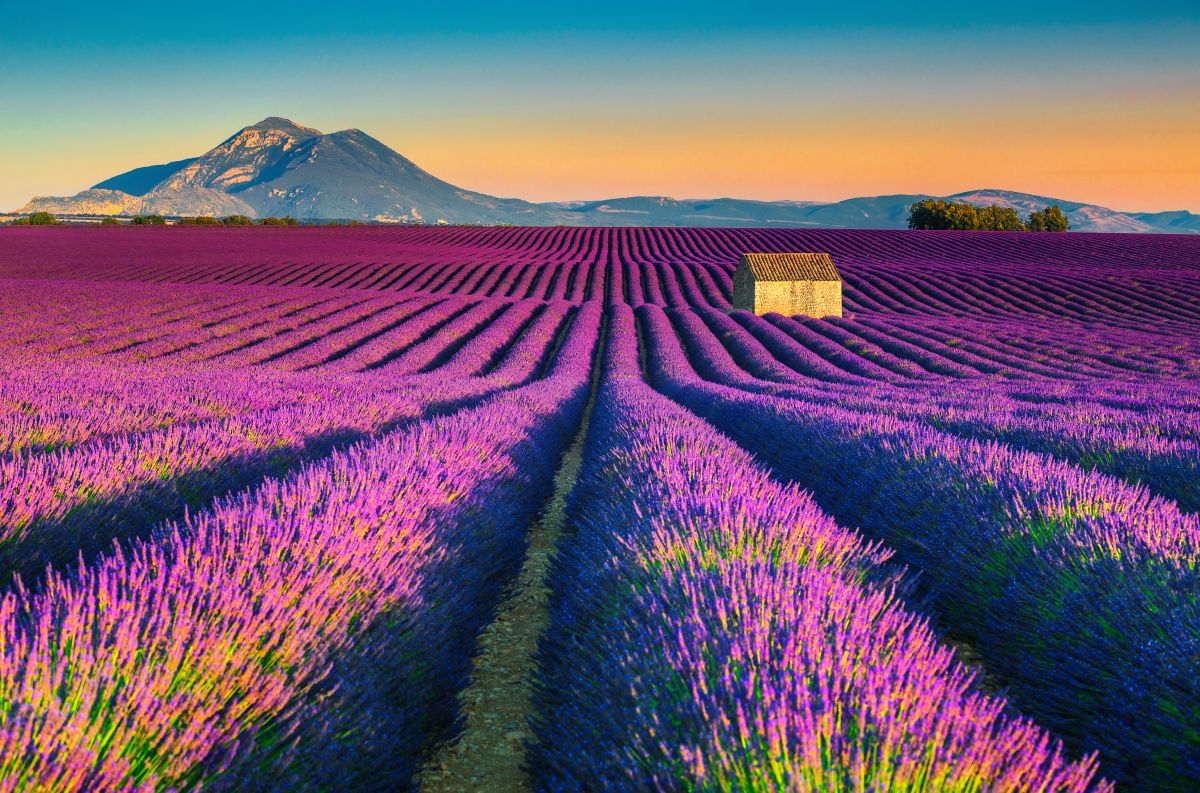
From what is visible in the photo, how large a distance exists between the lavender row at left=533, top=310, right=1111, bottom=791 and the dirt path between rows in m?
0.38

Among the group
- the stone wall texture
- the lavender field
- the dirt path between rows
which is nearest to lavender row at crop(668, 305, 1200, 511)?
the lavender field

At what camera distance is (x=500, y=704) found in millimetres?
3154

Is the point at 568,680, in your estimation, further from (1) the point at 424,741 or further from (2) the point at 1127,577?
(2) the point at 1127,577

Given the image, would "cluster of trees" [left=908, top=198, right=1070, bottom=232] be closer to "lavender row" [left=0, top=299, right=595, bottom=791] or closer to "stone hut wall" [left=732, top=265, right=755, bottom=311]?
"stone hut wall" [left=732, top=265, right=755, bottom=311]

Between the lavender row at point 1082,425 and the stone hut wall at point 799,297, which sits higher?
the stone hut wall at point 799,297

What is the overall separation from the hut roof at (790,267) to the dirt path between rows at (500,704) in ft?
90.3

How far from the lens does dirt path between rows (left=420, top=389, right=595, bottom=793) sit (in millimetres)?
2594

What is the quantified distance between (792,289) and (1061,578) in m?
28.7

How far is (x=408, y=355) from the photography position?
16.3m

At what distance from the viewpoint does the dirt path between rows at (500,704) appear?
2.59 metres

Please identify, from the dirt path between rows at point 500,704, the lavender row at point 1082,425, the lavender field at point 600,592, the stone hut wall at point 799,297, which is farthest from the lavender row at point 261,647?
the stone hut wall at point 799,297

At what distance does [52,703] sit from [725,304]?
33.4 metres

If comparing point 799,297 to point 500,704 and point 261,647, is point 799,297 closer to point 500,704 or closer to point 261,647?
point 500,704

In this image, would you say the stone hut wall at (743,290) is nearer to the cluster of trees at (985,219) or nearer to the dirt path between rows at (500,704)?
the dirt path between rows at (500,704)
